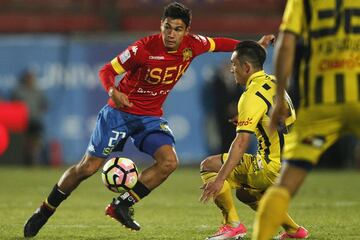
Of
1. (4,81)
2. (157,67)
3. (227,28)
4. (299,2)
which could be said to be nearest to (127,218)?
(157,67)

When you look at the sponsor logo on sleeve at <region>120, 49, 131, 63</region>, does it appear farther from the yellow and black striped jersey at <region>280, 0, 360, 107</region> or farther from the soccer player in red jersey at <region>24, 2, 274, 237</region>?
the yellow and black striped jersey at <region>280, 0, 360, 107</region>

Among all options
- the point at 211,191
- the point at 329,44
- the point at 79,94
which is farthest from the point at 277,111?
the point at 79,94

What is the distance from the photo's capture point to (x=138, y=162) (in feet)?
57.2

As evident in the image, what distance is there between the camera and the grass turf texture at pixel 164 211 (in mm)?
8242

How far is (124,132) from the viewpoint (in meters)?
8.34

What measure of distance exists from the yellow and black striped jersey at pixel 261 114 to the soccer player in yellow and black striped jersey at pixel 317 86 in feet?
4.62

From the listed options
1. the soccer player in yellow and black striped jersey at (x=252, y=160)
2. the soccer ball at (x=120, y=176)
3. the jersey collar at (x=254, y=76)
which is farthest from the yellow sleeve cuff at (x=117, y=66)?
the jersey collar at (x=254, y=76)

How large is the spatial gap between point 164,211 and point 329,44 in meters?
4.99

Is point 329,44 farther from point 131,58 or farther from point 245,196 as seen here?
point 131,58

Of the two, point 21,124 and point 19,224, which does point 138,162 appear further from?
point 19,224

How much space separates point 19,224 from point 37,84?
367 inches

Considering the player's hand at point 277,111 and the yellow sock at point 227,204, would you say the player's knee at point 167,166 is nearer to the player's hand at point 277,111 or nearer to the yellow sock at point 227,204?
the yellow sock at point 227,204

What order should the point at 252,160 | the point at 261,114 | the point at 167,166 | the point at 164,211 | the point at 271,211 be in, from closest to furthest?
the point at 271,211
the point at 261,114
the point at 252,160
the point at 167,166
the point at 164,211

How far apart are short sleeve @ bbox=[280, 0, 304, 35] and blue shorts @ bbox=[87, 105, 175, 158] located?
2852mm
